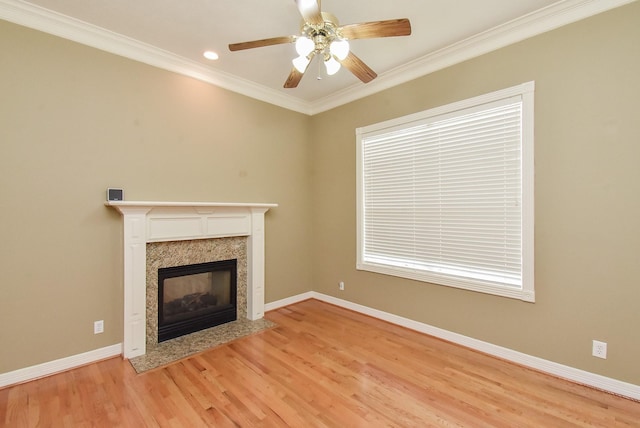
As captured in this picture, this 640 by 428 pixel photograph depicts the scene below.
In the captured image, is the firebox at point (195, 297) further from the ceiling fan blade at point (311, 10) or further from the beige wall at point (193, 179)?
the ceiling fan blade at point (311, 10)

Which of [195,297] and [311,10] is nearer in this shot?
[311,10]

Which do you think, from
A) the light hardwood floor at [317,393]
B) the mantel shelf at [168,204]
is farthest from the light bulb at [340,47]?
the light hardwood floor at [317,393]

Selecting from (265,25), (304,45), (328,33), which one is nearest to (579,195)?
(328,33)

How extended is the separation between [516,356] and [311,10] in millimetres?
3263

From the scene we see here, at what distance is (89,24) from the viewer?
2.55 m

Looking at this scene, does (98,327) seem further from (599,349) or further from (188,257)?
(599,349)

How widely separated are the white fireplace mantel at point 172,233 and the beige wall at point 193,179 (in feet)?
0.67

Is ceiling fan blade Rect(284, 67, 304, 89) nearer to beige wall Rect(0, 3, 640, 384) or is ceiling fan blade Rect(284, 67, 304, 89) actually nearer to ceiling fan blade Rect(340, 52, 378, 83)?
ceiling fan blade Rect(340, 52, 378, 83)

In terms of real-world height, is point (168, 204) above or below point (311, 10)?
below

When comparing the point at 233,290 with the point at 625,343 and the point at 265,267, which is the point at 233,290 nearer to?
the point at 265,267

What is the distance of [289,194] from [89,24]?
2.77 metres

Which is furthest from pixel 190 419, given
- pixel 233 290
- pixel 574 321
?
pixel 574 321

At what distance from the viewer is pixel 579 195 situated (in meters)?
2.30

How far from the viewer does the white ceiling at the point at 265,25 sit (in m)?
2.30
